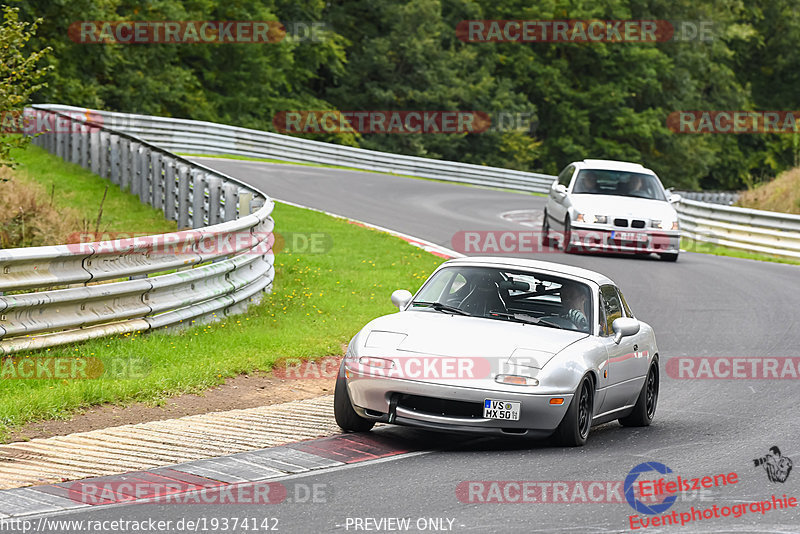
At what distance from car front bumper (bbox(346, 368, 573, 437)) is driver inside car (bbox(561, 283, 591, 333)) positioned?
3.76 feet

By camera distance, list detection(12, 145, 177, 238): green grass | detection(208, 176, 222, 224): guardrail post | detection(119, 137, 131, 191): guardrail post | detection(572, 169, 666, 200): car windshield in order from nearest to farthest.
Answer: detection(208, 176, 222, 224): guardrail post → detection(12, 145, 177, 238): green grass → detection(572, 169, 666, 200): car windshield → detection(119, 137, 131, 191): guardrail post

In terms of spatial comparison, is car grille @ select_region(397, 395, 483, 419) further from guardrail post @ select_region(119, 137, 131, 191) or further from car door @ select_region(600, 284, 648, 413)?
guardrail post @ select_region(119, 137, 131, 191)

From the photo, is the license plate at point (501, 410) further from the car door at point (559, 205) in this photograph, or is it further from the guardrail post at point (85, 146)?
the guardrail post at point (85, 146)

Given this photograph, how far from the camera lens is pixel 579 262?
66.7 ft

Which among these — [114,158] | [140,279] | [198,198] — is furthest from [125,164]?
[140,279]

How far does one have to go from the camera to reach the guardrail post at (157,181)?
21.4 m

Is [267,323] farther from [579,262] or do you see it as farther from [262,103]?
[262,103]

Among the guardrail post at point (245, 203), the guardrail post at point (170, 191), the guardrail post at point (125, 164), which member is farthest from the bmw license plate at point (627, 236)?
the guardrail post at point (125, 164)

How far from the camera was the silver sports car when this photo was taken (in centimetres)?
811

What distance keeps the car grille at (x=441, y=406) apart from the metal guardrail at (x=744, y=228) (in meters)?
20.4

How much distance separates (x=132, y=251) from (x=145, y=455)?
370cm

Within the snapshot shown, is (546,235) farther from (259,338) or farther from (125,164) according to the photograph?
(259,338)

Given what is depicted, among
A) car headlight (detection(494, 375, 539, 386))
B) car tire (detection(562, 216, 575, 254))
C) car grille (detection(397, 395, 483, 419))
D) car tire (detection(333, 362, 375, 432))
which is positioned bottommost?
car tire (detection(562, 216, 575, 254))

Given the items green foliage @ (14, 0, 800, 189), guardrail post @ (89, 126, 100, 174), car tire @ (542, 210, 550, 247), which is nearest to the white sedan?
car tire @ (542, 210, 550, 247)
